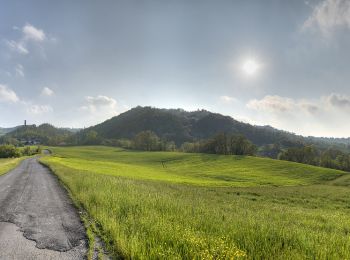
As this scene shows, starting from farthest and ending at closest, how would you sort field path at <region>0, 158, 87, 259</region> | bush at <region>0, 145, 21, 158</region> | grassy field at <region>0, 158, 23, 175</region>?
bush at <region>0, 145, 21, 158</region> → grassy field at <region>0, 158, 23, 175</region> → field path at <region>0, 158, 87, 259</region>

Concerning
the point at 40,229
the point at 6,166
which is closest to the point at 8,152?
the point at 6,166

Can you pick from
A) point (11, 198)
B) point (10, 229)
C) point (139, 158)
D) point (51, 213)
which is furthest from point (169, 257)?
point (139, 158)

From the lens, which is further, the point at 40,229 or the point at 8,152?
the point at 8,152

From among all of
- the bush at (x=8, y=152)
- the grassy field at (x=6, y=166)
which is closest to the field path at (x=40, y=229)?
the grassy field at (x=6, y=166)

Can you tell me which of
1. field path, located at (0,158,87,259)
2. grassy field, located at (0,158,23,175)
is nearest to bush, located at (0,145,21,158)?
grassy field, located at (0,158,23,175)

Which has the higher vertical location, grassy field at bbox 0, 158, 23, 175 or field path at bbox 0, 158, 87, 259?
field path at bbox 0, 158, 87, 259

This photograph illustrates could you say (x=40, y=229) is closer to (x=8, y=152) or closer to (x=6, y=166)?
(x=6, y=166)

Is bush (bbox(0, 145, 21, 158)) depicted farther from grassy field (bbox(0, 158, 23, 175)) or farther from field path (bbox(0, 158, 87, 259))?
field path (bbox(0, 158, 87, 259))

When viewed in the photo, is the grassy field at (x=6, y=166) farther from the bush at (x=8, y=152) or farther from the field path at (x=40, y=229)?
the bush at (x=8, y=152)

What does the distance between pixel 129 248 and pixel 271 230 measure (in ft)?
19.4

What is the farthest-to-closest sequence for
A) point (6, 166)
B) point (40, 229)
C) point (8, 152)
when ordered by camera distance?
point (8, 152) → point (6, 166) → point (40, 229)

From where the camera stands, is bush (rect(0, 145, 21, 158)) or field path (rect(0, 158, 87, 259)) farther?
bush (rect(0, 145, 21, 158))

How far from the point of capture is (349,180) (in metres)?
68.3

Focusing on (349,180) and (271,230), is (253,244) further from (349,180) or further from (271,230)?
(349,180)
